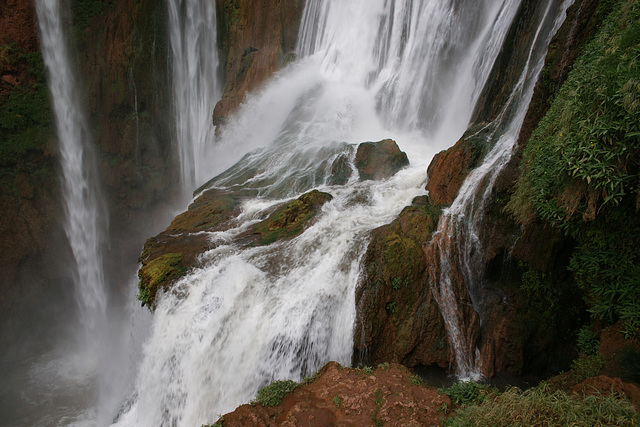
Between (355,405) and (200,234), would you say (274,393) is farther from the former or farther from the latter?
(200,234)

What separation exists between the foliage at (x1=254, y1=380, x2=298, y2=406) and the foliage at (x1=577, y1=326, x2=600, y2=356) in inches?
184

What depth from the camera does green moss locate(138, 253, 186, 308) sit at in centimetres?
748

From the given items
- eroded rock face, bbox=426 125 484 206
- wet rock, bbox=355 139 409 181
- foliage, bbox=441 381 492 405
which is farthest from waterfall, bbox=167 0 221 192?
foliage, bbox=441 381 492 405

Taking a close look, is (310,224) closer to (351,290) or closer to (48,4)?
(351,290)

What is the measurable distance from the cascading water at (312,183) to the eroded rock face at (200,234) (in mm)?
339

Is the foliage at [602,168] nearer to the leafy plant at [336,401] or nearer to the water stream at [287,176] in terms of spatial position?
the water stream at [287,176]

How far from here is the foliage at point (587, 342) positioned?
219 inches

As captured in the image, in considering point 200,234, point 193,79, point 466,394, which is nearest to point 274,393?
point 466,394

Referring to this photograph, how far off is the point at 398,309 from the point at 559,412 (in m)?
3.89

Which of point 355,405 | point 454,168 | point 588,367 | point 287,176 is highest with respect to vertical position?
point 287,176

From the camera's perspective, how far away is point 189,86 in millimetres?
19984

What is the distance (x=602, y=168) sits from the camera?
4.17 m

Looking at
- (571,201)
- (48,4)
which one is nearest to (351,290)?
(571,201)

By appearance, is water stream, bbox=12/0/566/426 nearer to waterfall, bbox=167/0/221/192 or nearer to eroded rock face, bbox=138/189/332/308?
waterfall, bbox=167/0/221/192
